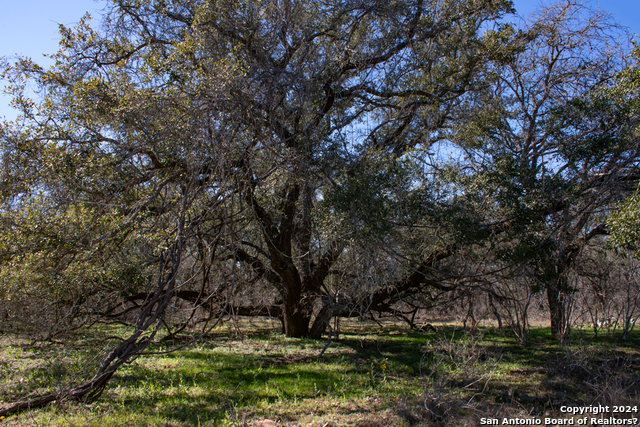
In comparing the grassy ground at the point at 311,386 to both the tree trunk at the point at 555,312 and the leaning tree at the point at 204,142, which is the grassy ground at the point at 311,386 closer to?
the leaning tree at the point at 204,142

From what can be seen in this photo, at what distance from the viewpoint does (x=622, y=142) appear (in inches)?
285

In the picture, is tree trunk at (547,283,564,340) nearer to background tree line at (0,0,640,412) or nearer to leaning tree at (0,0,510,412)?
background tree line at (0,0,640,412)

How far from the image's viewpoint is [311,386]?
617 centimetres

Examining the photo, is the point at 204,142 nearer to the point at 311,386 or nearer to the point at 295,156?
the point at 295,156

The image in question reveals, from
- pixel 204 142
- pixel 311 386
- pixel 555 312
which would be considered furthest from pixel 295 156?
pixel 555 312

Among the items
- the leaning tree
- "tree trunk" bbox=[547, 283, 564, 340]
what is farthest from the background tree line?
"tree trunk" bbox=[547, 283, 564, 340]

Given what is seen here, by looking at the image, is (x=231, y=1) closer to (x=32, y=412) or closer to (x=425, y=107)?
(x=425, y=107)

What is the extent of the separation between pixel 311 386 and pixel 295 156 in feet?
12.1

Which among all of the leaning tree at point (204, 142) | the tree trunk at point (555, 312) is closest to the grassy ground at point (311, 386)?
the leaning tree at point (204, 142)

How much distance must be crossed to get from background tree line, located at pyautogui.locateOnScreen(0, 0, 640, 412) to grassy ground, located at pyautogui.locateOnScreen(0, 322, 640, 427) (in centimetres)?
64

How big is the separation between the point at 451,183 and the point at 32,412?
23.8ft

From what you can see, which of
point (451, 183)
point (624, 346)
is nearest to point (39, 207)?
point (451, 183)

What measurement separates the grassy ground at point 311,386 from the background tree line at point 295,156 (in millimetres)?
641

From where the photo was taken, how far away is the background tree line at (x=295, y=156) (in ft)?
19.0
